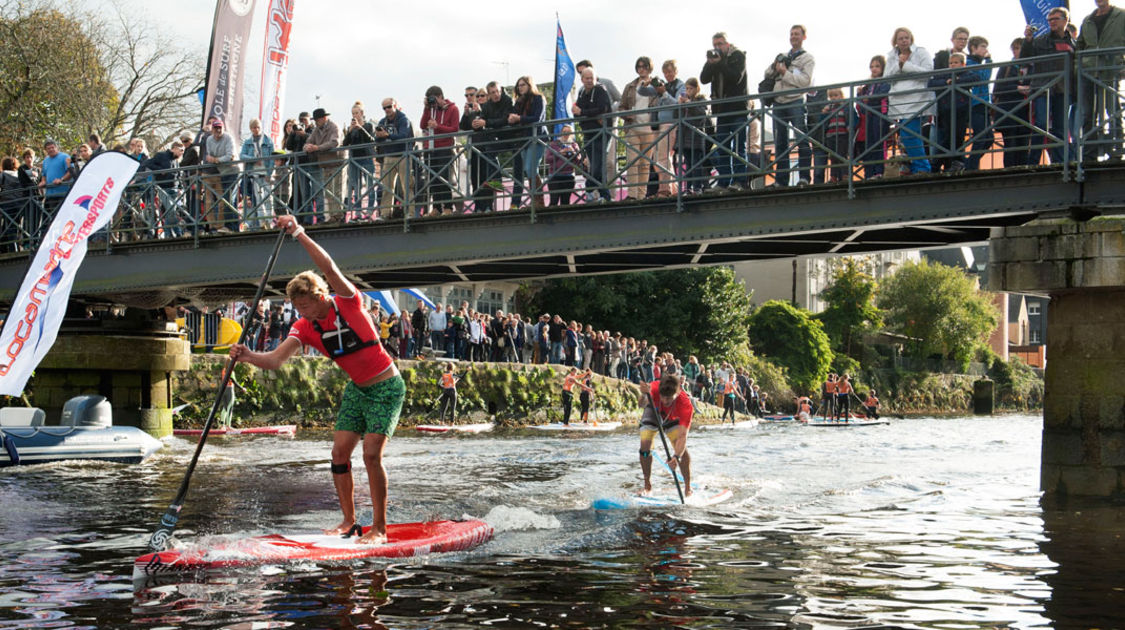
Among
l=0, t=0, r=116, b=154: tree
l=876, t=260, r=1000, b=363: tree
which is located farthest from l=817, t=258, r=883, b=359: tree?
l=0, t=0, r=116, b=154: tree

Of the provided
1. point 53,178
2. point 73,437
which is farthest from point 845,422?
point 53,178

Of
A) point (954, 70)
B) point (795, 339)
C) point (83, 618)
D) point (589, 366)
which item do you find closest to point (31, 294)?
point (83, 618)

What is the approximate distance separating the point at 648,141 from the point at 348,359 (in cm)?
798

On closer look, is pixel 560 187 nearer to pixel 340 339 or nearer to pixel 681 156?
pixel 681 156

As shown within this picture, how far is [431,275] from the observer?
62.1 ft

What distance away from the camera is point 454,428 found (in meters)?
28.8

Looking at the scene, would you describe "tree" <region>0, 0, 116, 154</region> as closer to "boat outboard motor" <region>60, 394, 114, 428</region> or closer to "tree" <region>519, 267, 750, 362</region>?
"boat outboard motor" <region>60, 394, 114, 428</region>

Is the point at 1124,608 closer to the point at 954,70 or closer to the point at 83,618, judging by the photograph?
the point at 83,618

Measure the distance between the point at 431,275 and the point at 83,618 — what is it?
12.6 metres

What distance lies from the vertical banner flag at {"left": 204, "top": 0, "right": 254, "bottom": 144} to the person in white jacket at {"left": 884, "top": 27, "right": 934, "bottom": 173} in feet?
44.8

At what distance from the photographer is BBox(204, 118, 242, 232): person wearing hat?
694 inches

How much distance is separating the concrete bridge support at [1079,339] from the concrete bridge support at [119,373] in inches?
615

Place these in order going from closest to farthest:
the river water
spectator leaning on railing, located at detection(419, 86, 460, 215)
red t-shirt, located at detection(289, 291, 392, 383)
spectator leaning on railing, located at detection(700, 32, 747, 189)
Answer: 1. the river water
2. red t-shirt, located at detection(289, 291, 392, 383)
3. spectator leaning on railing, located at detection(700, 32, 747, 189)
4. spectator leaning on railing, located at detection(419, 86, 460, 215)

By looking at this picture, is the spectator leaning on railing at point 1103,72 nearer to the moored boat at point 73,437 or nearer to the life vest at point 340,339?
the life vest at point 340,339
